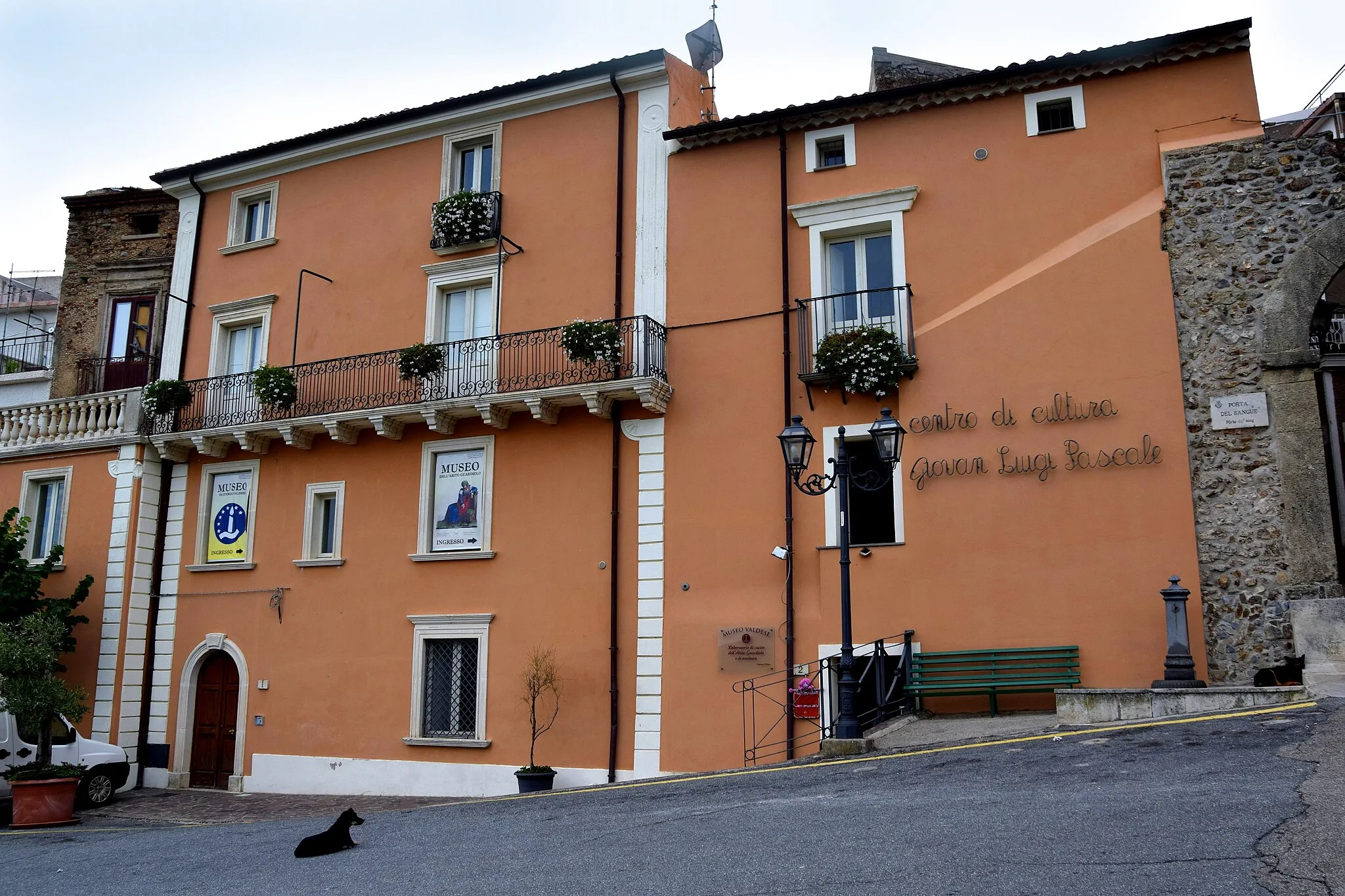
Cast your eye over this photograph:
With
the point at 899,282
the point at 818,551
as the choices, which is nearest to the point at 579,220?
the point at 899,282

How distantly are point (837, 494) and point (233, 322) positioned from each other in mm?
12386

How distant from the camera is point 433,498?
1828cm

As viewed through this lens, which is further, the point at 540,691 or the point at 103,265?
the point at 103,265

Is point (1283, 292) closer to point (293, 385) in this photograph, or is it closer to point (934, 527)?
point (934, 527)

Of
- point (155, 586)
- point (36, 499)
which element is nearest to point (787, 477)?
point (155, 586)

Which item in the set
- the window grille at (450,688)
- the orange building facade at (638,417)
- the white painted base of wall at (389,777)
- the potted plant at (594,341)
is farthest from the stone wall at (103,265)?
the potted plant at (594,341)

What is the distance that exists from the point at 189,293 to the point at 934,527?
14.9 metres

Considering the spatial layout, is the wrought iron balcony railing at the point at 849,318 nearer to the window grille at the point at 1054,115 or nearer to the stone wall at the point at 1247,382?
the window grille at the point at 1054,115

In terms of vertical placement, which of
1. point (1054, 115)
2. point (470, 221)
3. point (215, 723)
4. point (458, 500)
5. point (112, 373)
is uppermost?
point (1054, 115)

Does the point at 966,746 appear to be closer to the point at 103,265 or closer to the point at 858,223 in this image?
the point at 858,223

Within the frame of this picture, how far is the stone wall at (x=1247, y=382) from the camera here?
13281 mm

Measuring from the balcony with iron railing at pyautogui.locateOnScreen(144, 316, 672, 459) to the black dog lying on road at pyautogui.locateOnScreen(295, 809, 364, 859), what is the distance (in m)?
7.92

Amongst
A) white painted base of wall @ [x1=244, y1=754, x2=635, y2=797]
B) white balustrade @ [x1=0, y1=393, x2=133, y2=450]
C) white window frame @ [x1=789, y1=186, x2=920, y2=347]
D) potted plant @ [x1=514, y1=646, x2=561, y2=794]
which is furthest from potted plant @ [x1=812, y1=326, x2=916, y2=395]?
white balustrade @ [x1=0, y1=393, x2=133, y2=450]

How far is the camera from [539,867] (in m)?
8.02
